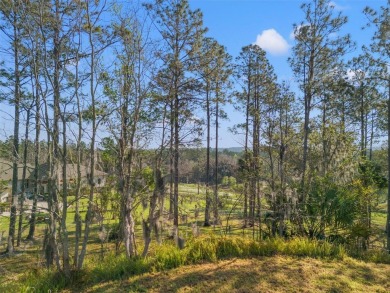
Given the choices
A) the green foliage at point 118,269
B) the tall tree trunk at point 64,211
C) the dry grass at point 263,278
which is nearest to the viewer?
the dry grass at point 263,278

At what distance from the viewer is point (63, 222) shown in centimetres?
410

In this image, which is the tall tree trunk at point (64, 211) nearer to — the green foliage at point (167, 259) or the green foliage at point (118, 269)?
the green foliage at point (118, 269)

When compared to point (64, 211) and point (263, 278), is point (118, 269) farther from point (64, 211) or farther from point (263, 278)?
point (263, 278)

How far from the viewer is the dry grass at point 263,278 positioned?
12.6ft

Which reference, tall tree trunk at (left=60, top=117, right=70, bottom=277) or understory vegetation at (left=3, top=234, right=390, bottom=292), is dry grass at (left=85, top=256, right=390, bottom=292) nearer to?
understory vegetation at (left=3, top=234, right=390, bottom=292)

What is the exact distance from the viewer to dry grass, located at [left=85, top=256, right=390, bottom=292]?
3846 mm

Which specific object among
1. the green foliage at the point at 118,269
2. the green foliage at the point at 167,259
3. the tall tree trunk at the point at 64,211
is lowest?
the green foliage at the point at 118,269

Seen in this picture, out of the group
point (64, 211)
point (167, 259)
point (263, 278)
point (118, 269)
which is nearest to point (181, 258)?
point (167, 259)

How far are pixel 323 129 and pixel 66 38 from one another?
478 inches

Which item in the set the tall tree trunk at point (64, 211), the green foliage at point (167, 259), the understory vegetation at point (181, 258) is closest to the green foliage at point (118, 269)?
the understory vegetation at point (181, 258)

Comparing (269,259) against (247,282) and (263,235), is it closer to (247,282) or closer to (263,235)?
(247,282)

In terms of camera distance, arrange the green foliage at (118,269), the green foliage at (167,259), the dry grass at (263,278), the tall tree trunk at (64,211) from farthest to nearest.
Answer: the green foliage at (167,259) < the green foliage at (118,269) < the tall tree trunk at (64,211) < the dry grass at (263,278)

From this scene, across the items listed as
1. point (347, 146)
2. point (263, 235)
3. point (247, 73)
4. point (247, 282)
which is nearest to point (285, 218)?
point (263, 235)

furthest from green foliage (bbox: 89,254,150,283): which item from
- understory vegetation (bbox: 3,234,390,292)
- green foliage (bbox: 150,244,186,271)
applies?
green foliage (bbox: 150,244,186,271)
